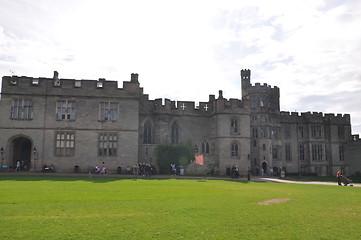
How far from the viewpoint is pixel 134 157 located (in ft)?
120

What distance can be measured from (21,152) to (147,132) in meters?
15.3

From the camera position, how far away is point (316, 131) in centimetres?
5441

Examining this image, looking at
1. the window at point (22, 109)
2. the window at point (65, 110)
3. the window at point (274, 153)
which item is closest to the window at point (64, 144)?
the window at point (65, 110)

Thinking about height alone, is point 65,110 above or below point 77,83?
below

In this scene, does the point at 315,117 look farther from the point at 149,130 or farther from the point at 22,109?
the point at 22,109

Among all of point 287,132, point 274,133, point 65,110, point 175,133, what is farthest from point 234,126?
point 65,110

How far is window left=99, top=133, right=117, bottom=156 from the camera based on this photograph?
36.3 metres

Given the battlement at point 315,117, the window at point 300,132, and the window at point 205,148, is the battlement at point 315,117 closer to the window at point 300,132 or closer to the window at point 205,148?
the window at point 300,132

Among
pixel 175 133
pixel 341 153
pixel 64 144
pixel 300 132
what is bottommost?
pixel 341 153

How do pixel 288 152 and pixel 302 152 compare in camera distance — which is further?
pixel 302 152

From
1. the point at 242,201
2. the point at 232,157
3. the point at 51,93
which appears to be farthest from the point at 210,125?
the point at 242,201

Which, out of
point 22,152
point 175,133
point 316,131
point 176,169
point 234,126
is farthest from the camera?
point 316,131

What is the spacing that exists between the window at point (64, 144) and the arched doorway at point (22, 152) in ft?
13.5

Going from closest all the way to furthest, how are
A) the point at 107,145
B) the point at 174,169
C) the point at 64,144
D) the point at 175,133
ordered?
the point at 64,144, the point at 107,145, the point at 174,169, the point at 175,133
